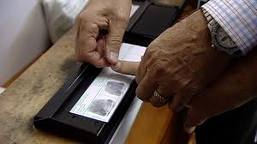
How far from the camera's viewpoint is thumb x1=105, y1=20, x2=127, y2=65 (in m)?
0.75

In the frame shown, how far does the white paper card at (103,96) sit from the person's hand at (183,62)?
11 cm

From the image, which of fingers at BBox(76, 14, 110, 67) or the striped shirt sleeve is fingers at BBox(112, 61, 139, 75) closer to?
fingers at BBox(76, 14, 110, 67)

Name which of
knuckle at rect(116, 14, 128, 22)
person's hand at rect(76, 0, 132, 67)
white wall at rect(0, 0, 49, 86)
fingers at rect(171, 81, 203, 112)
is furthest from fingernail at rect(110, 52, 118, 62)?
white wall at rect(0, 0, 49, 86)

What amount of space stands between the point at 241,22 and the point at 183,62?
10cm

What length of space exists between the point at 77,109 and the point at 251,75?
0.31m

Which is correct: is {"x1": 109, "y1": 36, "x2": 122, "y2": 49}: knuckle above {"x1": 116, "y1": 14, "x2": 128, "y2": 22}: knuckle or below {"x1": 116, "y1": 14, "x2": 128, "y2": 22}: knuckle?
below

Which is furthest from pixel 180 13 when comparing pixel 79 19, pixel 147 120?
pixel 147 120

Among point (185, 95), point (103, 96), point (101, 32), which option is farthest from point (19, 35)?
point (185, 95)

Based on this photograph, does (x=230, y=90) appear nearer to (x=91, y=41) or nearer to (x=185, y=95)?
(x=185, y=95)

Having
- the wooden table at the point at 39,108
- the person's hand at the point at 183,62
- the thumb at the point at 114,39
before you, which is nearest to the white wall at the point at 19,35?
the wooden table at the point at 39,108

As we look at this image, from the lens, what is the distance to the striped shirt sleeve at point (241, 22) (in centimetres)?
50

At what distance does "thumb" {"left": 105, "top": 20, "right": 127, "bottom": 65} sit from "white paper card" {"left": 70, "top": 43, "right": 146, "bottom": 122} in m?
0.03

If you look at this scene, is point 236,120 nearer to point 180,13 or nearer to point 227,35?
point 180,13

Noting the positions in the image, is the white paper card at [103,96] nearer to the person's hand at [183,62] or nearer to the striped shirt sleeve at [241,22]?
the person's hand at [183,62]
